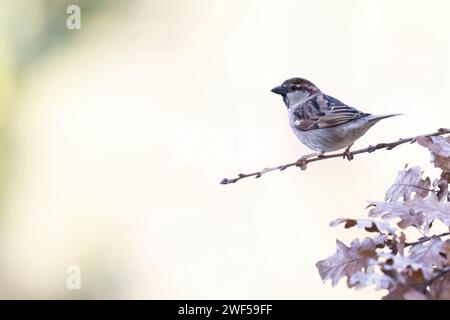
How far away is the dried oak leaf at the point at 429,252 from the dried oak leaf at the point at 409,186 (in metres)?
0.53

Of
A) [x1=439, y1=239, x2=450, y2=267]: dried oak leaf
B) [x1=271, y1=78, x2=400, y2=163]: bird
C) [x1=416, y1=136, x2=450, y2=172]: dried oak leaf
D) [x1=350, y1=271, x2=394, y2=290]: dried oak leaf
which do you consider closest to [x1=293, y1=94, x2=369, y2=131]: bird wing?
[x1=271, y1=78, x2=400, y2=163]: bird

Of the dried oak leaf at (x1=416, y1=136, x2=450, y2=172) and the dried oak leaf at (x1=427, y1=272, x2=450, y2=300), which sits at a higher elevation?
the dried oak leaf at (x1=416, y1=136, x2=450, y2=172)

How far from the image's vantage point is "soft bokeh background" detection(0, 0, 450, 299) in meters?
8.27

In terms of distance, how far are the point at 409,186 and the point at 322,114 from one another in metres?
2.24

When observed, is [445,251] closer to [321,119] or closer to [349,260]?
[349,260]

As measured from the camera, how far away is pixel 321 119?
488 centimetres

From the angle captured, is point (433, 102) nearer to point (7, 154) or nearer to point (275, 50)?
point (275, 50)

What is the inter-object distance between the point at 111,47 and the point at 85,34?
384mm

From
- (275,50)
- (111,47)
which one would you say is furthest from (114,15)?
(275,50)

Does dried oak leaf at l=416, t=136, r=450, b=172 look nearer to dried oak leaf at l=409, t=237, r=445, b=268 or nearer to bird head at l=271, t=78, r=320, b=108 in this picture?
dried oak leaf at l=409, t=237, r=445, b=268

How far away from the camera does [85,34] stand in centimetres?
1029

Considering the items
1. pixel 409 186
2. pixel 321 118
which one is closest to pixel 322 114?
pixel 321 118

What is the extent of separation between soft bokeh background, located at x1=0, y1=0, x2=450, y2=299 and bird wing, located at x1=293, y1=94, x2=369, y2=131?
106 inches
